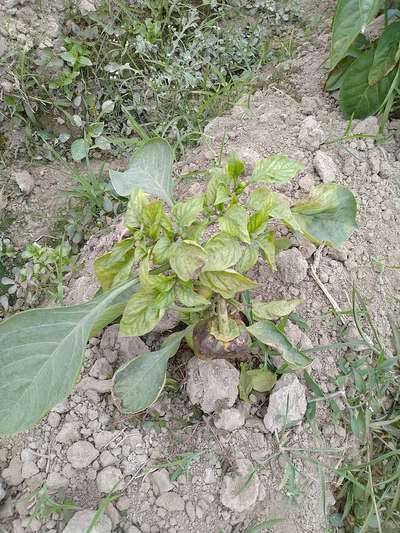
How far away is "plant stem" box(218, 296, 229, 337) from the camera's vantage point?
1.31 metres

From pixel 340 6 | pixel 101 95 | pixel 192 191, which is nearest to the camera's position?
pixel 340 6

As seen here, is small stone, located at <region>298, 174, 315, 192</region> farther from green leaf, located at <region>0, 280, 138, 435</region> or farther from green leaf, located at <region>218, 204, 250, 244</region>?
green leaf, located at <region>0, 280, 138, 435</region>

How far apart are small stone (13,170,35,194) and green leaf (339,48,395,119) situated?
1.09 meters

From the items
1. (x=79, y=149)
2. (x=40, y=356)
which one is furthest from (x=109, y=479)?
(x=79, y=149)

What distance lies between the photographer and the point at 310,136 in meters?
1.80

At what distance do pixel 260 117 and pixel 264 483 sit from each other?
1.16 meters

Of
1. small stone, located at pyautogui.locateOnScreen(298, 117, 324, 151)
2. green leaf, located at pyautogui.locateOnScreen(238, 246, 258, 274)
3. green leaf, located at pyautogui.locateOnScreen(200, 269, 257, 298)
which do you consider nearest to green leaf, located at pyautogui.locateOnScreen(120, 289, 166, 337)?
green leaf, located at pyautogui.locateOnScreen(200, 269, 257, 298)

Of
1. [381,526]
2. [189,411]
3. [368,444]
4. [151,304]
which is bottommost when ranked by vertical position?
[381,526]

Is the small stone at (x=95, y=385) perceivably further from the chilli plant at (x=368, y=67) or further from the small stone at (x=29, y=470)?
the chilli plant at (x=368, y=67)

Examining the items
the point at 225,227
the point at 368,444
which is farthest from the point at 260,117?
the point at 368,444

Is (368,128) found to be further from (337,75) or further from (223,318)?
(223,318)

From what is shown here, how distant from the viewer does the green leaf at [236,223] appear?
123 centimetres

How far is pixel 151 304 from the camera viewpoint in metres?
1.22

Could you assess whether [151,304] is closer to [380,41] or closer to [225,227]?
[225,227]
